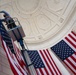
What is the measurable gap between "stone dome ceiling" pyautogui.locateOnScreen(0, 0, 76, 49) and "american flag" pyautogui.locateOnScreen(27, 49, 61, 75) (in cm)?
204

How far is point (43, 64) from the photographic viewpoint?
827 centimetres

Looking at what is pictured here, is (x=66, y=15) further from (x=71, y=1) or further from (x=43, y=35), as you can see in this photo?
(x=43, y=35)

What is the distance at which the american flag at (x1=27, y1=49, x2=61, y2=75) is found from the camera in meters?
7.88

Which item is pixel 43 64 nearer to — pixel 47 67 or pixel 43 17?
pixel 47 67

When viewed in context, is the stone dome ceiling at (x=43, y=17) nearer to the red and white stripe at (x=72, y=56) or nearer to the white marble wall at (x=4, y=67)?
the red and white stripe at (x=72, y=56)

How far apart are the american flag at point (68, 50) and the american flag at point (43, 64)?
60 cm

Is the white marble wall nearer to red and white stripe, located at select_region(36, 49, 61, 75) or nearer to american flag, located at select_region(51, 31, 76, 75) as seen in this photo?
red and white stripe, located at select_region(36, 49, 61, 75)

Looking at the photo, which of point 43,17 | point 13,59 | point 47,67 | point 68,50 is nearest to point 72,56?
point 68,50

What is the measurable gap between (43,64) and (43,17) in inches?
159

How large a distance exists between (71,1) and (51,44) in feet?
8.27

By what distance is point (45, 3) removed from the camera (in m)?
11.5

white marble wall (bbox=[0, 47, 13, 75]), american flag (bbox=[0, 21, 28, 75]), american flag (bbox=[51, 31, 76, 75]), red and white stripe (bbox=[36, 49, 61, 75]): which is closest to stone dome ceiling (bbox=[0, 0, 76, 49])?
american flag (bbox=[51, 31, 76, 75])

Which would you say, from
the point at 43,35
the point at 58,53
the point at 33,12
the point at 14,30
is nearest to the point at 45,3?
the point at 33,12

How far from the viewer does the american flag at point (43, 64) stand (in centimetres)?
788
